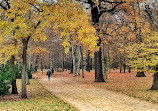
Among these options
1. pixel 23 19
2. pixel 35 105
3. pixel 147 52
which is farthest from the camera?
pixel 147 52

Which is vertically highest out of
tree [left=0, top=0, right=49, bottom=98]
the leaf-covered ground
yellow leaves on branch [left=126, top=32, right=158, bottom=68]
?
tree [left=0, top=0, right=49, bottom=98]

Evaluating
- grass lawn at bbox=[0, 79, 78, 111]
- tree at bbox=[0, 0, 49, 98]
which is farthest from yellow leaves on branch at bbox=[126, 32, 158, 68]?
tree at bbox=[0, 0, 49, 98]

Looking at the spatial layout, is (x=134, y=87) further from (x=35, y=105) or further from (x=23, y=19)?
(x=23, y=19)

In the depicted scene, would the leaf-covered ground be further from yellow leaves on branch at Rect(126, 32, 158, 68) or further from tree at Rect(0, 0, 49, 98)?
tree at Rect(0, 0, 49, 98)

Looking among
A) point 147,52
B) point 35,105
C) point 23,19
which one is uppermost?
point 23,19

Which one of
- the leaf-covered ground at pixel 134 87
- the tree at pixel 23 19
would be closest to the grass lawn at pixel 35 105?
the tree at pixel 23 19

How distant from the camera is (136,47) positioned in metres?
12.9

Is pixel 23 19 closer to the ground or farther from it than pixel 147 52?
farther from it

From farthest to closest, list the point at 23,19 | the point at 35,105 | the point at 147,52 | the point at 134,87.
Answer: the point at 134,87 → the point at 147,52 → the point at 23,19 → the point at 35,105

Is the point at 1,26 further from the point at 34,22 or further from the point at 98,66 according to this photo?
the point at 98,66

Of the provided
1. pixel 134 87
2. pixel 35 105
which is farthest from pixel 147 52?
pixel 35 105

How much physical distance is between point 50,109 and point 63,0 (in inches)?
265

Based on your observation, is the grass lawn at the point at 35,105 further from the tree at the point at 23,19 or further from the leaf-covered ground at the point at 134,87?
the leaf-covered ground at the point at 134,87

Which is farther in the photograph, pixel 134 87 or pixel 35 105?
pixel 134 87
